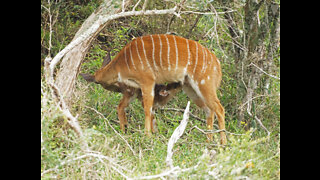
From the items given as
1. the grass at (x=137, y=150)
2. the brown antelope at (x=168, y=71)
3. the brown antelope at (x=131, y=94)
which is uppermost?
the brown antelope at (x=168, y=71)

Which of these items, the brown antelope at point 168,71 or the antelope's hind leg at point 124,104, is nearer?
the brown antelope at point 168,71

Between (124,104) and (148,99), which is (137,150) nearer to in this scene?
(148,99)

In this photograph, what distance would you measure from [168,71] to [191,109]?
745 mm

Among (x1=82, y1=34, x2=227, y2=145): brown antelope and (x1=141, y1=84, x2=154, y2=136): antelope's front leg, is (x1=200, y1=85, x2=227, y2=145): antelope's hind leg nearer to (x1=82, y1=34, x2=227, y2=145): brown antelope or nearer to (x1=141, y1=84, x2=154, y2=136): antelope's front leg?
(x1=82, y1=34, x2=227, y2=145): brown antelope

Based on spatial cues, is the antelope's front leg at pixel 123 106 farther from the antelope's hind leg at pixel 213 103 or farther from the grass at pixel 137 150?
the antelope's hind leg at pixel 213 103

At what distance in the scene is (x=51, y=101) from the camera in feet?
10.9

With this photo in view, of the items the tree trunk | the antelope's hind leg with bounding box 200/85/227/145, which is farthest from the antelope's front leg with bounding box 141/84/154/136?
the tree trunk

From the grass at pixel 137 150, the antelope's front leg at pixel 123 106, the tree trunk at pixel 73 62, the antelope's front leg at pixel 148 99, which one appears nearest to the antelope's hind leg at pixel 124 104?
the antelope's front leg at pixel 123 106

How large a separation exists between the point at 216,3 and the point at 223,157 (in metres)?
Result: 2.86

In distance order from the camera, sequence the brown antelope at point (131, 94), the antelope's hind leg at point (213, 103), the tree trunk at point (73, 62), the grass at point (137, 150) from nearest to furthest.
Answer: the grass at point (137, 150), the tree trunk at point (73, 62), the antelope's hind leg at point (213, 103), the brown antelope at point (131, 94)

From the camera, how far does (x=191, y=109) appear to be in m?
5.54

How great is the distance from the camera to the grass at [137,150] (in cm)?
317

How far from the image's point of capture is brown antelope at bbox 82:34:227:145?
16.2 ft

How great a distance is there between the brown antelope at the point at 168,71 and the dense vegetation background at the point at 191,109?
197 millimetres
